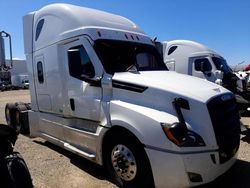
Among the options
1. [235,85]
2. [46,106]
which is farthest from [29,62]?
[235,85]

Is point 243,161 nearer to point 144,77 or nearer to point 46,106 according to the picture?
point 144,77

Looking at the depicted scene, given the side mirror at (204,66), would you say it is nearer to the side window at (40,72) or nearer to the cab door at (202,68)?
the cab door at (202,68)

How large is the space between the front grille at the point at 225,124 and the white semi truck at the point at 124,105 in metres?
0.02

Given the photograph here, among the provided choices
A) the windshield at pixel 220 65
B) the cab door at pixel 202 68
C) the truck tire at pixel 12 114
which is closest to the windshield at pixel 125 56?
the truck tire at pixel 12 114

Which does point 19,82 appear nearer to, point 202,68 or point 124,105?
point 202,68

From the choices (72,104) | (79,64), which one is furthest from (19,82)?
(79,64)

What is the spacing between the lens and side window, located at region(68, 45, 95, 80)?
580 cm

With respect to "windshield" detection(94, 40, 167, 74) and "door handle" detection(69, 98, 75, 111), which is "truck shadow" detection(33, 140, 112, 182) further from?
"windshield" detection(94, 40, 167, 74)

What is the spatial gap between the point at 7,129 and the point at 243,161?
4.77 meters

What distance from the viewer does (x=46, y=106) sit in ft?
24.8

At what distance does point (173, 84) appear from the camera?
494cm

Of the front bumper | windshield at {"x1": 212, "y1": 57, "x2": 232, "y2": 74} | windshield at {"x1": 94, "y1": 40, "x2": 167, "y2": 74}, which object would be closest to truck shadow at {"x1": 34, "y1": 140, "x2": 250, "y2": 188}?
the front bumper

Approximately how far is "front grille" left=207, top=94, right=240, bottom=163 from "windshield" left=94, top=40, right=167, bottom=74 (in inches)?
64.8

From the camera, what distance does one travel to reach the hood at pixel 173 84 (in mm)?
4648
